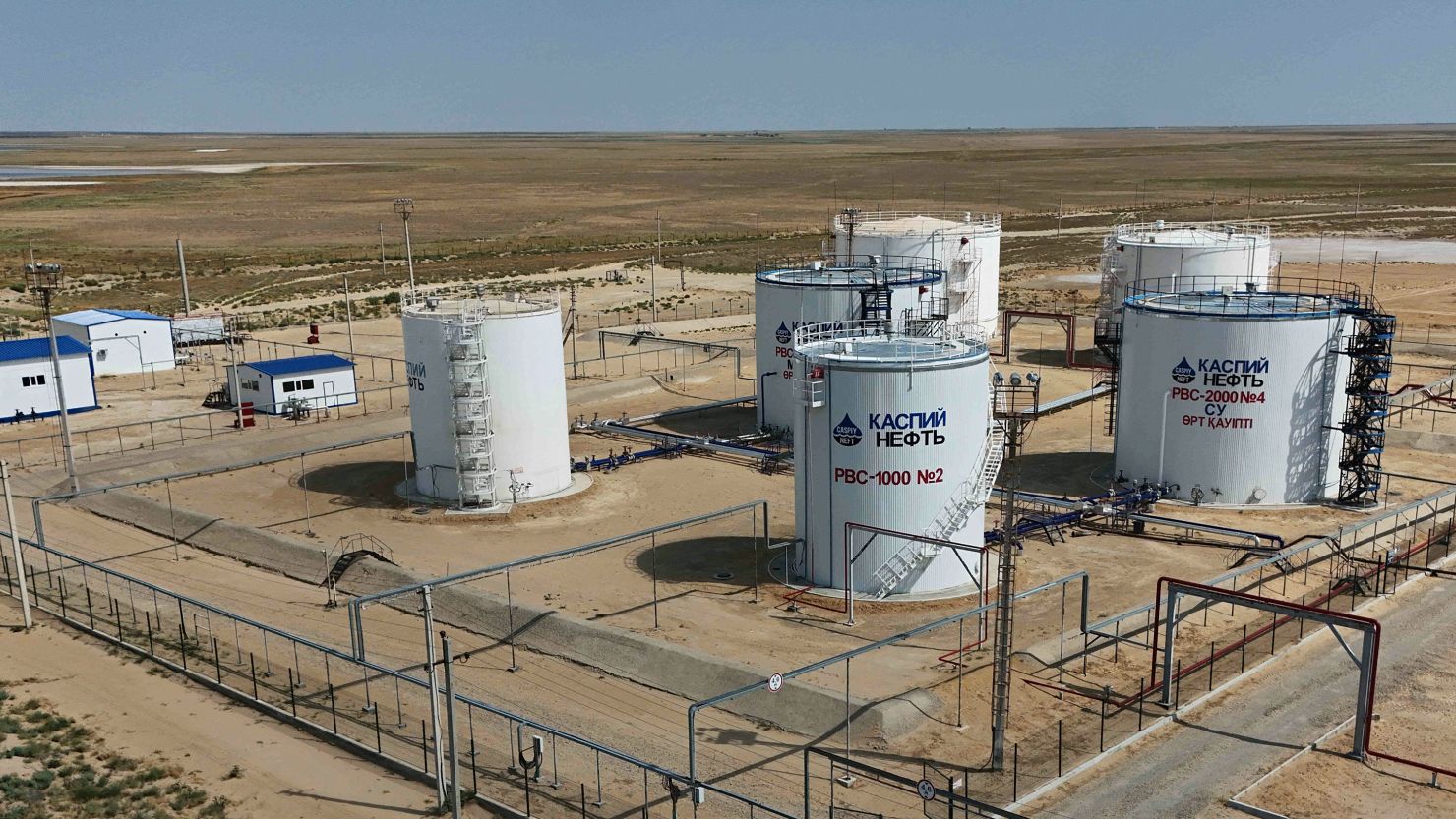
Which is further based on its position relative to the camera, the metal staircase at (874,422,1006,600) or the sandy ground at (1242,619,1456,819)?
the metal staircase at (874,422,1006,600)

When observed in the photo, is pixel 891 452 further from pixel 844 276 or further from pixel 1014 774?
pixel 844 276

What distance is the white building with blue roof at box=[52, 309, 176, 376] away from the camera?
6538cm

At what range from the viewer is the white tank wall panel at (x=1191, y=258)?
61.8 metres

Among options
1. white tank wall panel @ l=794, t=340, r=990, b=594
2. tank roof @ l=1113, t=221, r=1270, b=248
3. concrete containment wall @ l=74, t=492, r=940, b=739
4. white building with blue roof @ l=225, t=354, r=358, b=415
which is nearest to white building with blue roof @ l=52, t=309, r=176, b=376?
white building with blue roof @ l=225, t=354, r=358, b=415

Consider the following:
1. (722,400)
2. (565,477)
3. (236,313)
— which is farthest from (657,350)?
(236,313)

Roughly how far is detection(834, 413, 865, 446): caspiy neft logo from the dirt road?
1009 cm

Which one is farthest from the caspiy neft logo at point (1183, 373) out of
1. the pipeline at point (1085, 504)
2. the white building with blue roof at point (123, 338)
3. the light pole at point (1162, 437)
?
the white building with blue roof at point (123, 338)

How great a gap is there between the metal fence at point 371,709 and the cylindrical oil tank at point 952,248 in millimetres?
41970

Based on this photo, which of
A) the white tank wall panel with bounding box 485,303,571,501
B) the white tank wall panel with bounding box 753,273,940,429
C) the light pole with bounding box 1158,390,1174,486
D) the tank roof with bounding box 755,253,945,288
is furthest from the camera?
the tank roof with bounding box 755,253,945,288

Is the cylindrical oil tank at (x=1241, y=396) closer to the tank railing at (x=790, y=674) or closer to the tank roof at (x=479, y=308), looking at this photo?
the tank railing at (x=790, y=674)

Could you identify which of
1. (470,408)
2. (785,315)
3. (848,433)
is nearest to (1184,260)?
(785,315)

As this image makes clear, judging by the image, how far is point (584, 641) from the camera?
2939 cm

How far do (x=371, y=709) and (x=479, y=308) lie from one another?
58.6 feet

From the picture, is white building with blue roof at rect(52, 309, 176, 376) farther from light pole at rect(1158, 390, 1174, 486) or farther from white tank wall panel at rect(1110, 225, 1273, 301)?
light pole at rect(1158, 390, 1174, 486)
